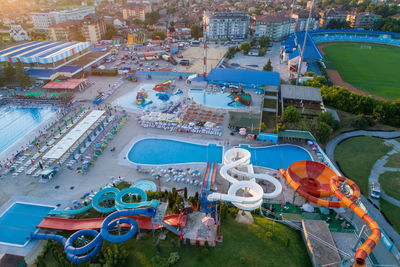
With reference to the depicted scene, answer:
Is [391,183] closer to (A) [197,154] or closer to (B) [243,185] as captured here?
(B) [243,185]

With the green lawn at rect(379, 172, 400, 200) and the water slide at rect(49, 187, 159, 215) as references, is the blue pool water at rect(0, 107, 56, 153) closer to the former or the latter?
the water slide at rect(49, 187, 159, 215)

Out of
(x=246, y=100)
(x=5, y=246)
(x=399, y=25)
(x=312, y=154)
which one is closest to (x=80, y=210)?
(x=5, y=246)

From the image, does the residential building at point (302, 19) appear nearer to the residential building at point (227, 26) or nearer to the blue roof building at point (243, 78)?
the residential building at point (227, 26)

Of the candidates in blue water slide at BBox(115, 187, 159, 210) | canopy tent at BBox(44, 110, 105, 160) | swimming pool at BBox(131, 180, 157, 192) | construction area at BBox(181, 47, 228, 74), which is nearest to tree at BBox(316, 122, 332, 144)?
swimming pool at BBox(131, 180, 157, 192)

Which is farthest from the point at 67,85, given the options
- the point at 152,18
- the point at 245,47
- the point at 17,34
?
the point at 152,18

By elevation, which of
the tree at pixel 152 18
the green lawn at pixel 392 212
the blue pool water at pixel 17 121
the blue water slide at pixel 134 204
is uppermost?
the tree at pixel 152 18

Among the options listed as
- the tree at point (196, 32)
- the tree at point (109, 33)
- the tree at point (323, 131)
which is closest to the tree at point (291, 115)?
the tree at point (323, 131)
